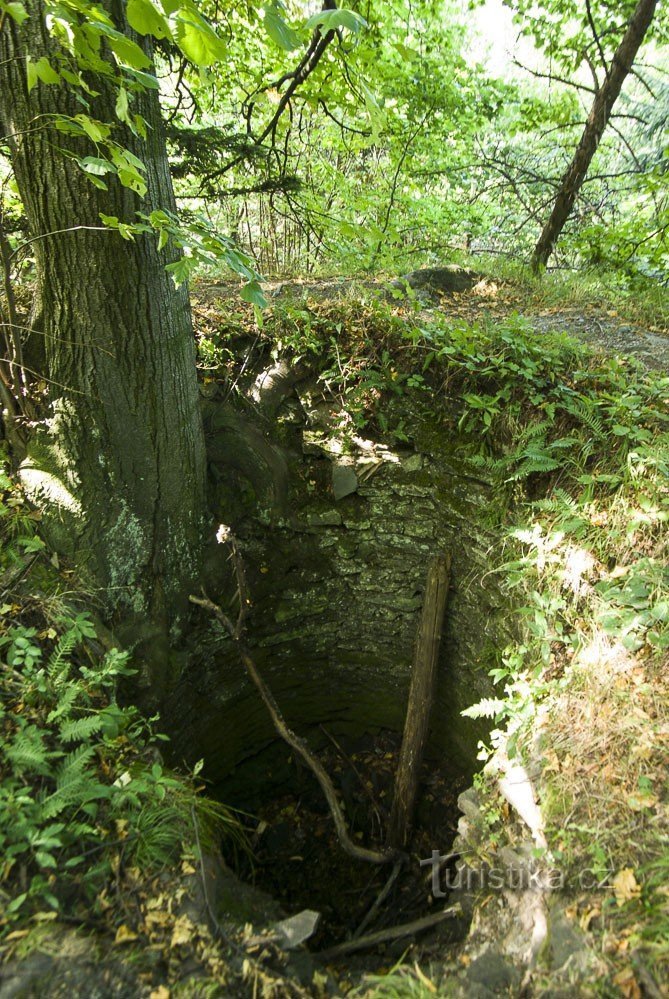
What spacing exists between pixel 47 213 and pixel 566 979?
360cm

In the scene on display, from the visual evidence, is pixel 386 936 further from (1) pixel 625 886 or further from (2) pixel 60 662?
(2) pixel 60 662

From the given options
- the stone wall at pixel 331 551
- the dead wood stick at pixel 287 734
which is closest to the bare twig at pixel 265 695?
the dead wood stick at pixel 287 734

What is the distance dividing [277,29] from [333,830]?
513 cm

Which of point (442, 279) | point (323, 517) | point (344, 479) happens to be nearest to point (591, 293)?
point (442, 279)

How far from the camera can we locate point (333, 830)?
14.9 feet

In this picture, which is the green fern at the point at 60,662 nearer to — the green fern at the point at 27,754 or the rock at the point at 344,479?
the green fern at the point at 27,754

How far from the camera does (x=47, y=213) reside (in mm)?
2412

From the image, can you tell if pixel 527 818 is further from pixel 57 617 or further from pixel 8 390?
pixel 8 390

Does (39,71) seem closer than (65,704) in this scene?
Yes

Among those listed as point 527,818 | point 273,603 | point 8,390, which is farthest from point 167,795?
point 8,390

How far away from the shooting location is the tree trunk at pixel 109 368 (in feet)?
7.62

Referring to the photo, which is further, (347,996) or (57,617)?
(57,617)

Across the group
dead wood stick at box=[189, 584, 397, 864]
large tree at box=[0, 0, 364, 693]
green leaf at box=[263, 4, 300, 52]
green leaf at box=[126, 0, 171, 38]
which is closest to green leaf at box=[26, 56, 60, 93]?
large tree at box=[0, 0, 364, 693]

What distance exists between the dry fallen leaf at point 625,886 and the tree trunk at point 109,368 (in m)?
2.61
